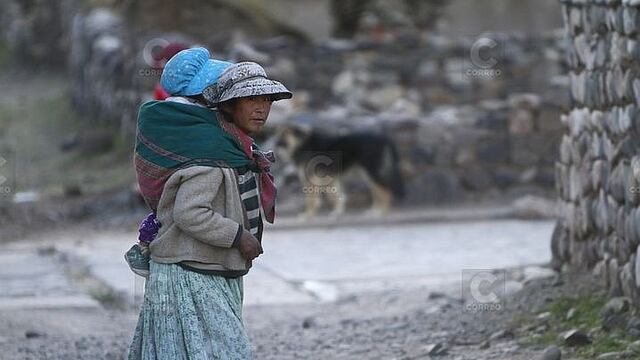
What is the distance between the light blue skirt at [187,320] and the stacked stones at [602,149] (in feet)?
7.98

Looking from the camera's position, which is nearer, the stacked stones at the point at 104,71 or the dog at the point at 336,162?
the dog at the point at 336,162

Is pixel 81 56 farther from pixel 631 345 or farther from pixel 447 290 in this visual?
pixel 631 345

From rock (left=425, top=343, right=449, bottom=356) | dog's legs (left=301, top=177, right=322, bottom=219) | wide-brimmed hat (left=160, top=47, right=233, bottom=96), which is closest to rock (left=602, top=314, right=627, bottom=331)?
rock (left=425, top=343, right=449, bottom=356)

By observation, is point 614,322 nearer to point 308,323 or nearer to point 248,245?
point 308,323

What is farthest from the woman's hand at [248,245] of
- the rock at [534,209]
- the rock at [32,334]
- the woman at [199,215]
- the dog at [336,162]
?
the rock at [534,209]

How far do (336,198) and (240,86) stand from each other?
27.4 feet

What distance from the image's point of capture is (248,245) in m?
5.45

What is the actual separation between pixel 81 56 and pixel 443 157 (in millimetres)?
7081

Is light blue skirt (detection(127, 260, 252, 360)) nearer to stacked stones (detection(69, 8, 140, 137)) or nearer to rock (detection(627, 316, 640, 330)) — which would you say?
rock (detection(627, 316, 640, 330))

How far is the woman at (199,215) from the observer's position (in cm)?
536

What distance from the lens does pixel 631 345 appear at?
664cm

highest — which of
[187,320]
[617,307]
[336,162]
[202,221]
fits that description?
[202,221]

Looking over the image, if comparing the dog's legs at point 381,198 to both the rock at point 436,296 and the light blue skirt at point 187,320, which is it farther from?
the light blue skirt at point 187,320

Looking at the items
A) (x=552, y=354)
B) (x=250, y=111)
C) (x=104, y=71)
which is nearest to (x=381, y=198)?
(x=104, y=71)
